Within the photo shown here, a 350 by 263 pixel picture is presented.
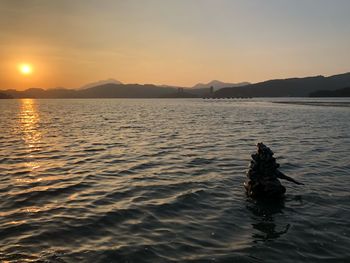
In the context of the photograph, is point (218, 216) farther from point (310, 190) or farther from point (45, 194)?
point (45, 194)

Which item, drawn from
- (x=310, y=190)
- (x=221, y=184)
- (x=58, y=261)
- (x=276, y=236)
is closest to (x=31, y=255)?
(x=58, y=261)

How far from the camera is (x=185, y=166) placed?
25484 mm

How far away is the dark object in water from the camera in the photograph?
57.5 ft

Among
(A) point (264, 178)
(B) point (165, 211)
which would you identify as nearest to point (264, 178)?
(A) point (264, 178)

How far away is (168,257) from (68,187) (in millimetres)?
10079

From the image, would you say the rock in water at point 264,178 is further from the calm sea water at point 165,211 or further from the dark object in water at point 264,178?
the calm sea water at point 165,211

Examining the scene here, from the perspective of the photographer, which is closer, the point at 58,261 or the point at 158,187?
the point at 58,261

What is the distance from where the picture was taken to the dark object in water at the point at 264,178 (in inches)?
690

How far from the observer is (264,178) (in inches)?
712

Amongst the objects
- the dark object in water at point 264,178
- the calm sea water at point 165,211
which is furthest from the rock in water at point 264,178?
the calm sea water at point 165,211

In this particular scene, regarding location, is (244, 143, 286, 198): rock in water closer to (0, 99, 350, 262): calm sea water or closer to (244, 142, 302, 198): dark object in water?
(244, 142, 302, 198): dark object in water

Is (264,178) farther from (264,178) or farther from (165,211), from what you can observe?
(165,211)

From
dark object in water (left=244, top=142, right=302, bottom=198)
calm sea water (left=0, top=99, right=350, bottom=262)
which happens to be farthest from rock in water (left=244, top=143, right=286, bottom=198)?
calm sea water (left=0, top=99, right=350, bottom=262)

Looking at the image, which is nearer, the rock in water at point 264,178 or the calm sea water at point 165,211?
the calm sea water at point 165,211
